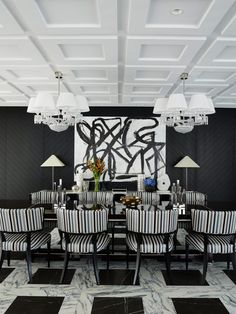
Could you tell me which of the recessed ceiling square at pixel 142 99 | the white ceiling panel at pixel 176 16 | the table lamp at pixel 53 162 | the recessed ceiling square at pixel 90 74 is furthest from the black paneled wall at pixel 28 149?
the white ceiling panel at pixel 176 16

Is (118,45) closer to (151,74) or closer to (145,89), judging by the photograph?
(151,74)

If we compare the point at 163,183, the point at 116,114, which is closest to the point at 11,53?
the point at 116,114

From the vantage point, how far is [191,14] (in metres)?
2.61

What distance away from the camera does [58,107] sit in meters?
3.90

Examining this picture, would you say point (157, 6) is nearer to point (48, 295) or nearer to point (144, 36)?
point (144, 36)

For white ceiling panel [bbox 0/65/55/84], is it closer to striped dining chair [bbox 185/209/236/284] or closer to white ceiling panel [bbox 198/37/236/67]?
white ceiling panel [bbox 198/37/236/67]

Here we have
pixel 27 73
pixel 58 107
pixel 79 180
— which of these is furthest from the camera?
pixel 79 180

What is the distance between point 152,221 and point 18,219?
1474mm

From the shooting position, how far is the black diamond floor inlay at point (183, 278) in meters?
3.49

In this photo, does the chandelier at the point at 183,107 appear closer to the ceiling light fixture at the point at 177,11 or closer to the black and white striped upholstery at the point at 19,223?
the ceiling light fixture at the point at 177,11

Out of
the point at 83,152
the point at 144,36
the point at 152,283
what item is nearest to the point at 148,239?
the point at 152,283

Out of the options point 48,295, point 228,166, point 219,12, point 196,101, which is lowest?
point 48,295

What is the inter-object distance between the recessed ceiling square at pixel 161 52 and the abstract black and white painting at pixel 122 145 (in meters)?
3.38

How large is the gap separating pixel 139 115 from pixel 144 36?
4045mm
